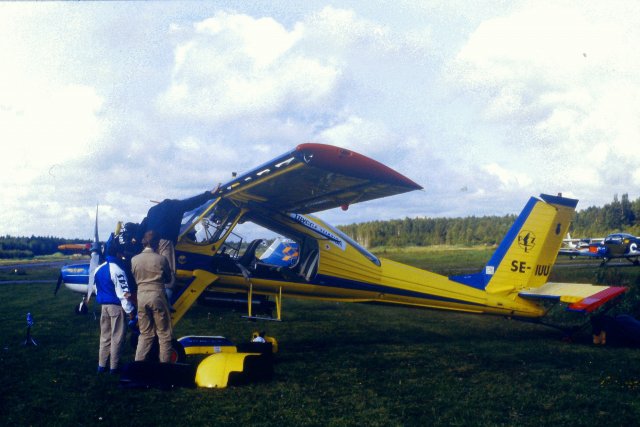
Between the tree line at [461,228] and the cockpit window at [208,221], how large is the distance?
73437 mm

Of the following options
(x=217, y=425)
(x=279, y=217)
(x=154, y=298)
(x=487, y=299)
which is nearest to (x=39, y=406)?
(x=154, y=298)

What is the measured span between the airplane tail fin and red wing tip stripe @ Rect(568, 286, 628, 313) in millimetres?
1712

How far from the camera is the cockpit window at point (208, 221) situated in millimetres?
8352

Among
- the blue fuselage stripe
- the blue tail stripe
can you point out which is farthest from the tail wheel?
the blue tail stripe

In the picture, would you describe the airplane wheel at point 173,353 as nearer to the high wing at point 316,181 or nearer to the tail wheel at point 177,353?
the tail wheel at point 177,353

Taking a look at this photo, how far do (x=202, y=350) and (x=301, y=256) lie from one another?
2611 mm

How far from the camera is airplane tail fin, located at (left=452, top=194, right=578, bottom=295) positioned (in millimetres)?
10648

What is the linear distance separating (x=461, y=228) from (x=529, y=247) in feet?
296

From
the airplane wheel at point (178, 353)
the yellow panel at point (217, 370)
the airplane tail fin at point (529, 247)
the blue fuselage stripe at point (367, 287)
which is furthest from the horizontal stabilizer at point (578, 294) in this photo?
the airplane wheel at point (178, 353)

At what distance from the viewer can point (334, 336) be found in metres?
10.6

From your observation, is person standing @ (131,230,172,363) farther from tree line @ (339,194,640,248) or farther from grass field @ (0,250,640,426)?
tree line @ (339,194,640,248)

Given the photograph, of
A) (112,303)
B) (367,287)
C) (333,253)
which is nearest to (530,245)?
(367,287)

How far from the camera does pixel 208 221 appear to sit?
8555mm

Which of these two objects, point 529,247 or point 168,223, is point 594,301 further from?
point 168,223
